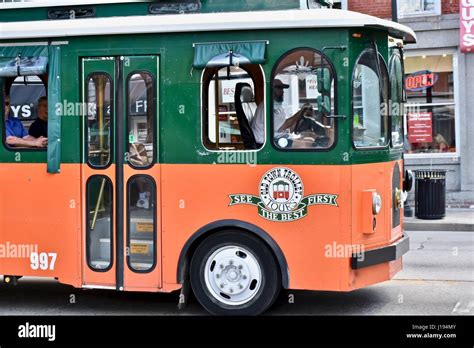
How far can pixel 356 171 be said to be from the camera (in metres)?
7.92

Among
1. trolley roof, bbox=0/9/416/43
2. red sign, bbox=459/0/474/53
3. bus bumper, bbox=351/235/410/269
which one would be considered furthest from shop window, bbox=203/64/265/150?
red sign, bbox=459/0/474/53

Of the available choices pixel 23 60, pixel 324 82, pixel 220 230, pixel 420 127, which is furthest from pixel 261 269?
pixel 420 127

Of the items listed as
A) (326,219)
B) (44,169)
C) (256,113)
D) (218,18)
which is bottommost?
(326,219)

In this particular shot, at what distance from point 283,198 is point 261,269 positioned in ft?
2.49

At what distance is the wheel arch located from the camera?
8.02 metres

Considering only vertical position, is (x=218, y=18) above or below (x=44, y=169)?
above

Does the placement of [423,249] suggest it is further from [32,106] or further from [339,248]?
[32,106]

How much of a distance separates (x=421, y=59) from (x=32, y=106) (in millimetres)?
14475

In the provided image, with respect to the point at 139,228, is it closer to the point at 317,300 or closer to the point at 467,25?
the point at 317,300

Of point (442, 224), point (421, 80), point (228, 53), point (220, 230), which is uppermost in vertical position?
point (421, 80)

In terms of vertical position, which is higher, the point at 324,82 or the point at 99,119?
the point at 324,82

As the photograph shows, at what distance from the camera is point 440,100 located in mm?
21141

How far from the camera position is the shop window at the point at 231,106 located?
825 cm

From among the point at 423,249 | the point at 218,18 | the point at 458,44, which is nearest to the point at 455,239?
the point at 423,249
